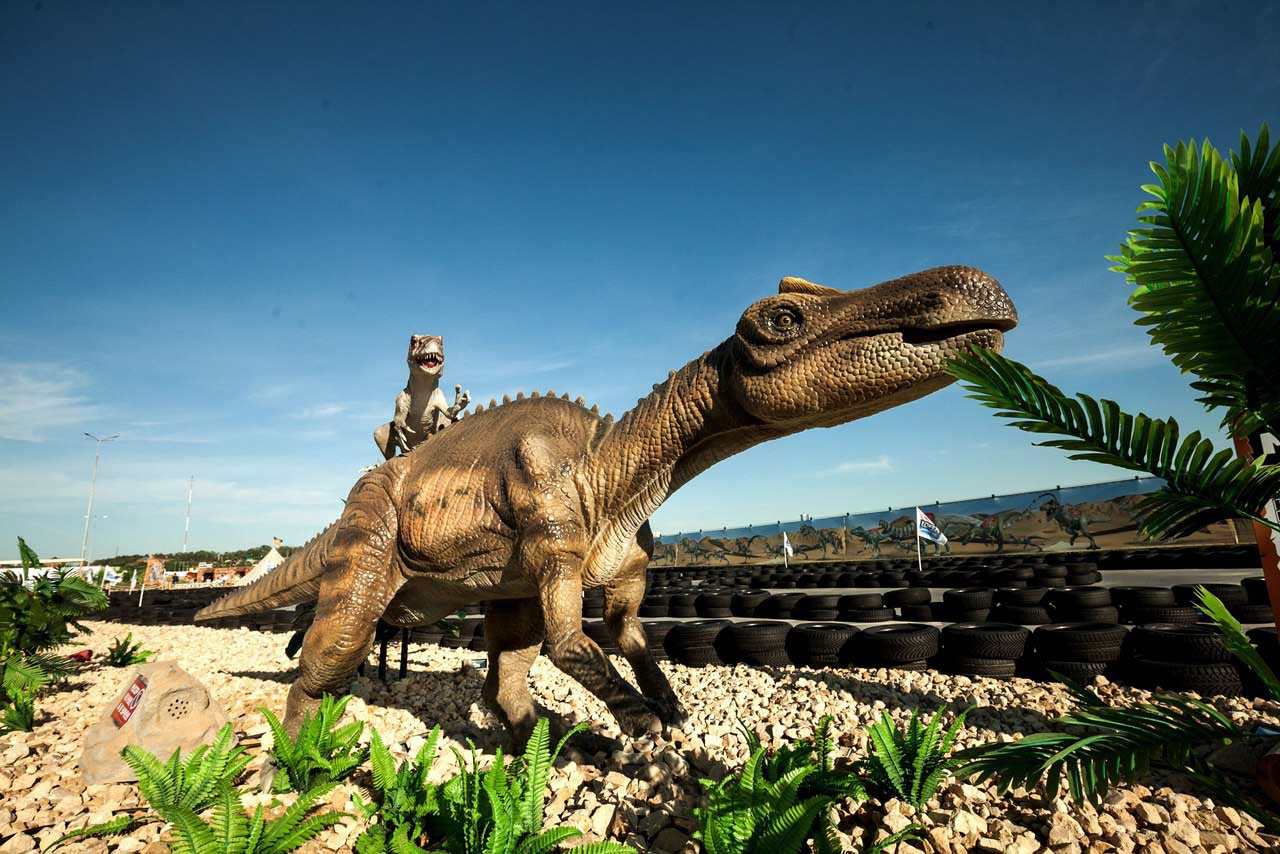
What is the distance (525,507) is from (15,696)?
16.5ft

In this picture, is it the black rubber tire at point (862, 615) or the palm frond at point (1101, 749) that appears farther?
the black rubber tire at point (862, 615)

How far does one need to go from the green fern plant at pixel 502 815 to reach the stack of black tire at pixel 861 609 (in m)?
7.37

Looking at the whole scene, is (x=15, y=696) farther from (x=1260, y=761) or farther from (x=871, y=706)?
(x=1260, y=761)

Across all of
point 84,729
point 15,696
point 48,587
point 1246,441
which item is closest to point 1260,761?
point 1246,441

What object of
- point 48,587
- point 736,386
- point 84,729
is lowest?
point 84,729

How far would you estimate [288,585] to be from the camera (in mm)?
4543

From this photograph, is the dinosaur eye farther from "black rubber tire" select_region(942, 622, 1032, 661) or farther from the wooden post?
"black rubber tire" select_region(942, 622, 1032, 661)

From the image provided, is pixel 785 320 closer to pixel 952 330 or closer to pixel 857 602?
pixel 952 330

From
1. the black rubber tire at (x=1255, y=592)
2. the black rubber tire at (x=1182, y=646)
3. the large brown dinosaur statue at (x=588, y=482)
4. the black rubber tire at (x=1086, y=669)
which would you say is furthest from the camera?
the black rubber tire at (x=1255, y=592)

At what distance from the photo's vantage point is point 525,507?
326 cm

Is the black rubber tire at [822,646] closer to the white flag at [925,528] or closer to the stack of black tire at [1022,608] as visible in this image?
the stack of black tire at [1022,608]

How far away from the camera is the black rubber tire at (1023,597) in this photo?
8109 millimetres

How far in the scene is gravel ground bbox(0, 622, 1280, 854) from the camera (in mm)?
2352

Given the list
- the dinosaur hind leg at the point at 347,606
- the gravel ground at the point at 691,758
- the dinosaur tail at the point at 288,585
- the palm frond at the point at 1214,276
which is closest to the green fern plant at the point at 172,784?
the gravel ground at the point at 691,758
